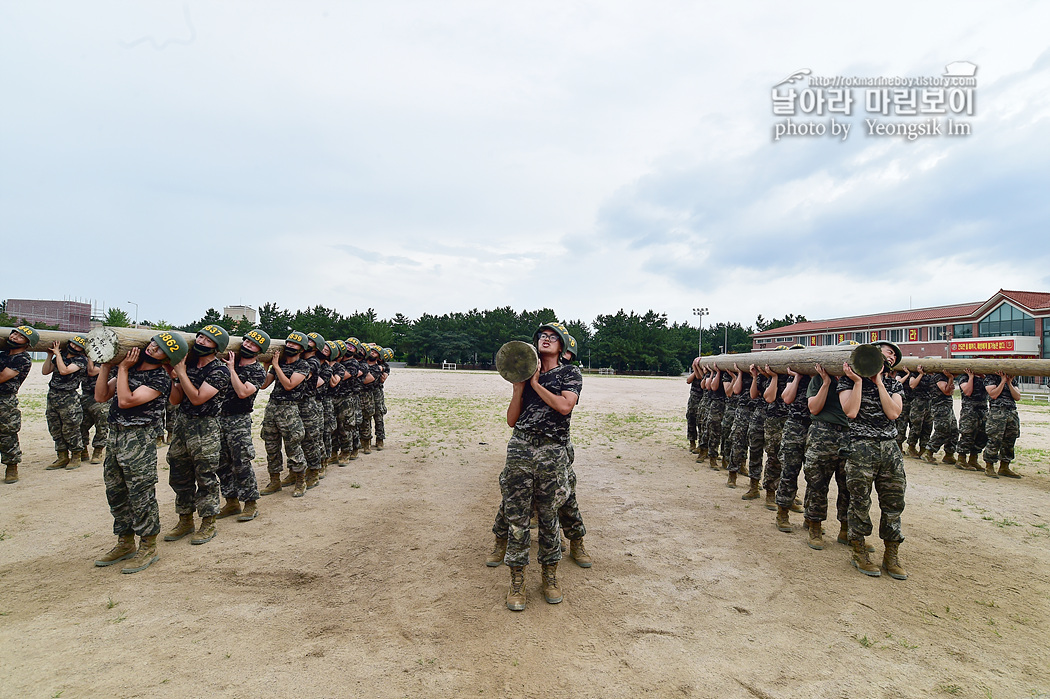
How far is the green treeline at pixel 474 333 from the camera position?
76.7m

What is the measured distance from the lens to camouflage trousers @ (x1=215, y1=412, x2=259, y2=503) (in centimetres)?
648

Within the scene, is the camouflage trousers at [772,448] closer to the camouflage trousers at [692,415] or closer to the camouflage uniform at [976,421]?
the camouflage trousers at [692,415]

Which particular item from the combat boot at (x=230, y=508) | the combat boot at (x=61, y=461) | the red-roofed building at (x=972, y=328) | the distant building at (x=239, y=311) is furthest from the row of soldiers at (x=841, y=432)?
the distant building at (x=239, y=311)

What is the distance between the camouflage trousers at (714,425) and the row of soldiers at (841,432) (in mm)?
23

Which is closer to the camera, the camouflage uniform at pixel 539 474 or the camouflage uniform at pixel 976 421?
the camouflage uniform at pixel 539 474

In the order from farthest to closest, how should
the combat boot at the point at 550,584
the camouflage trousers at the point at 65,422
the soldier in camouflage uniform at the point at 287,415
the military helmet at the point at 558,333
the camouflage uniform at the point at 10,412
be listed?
the camouflage trousers at the point at 65,422
the camouflage uniform at the point at 10,412
the soldier in camouflage uniform at the point at 287,415
the military helmet at the point at 558,333
the combat boot at the point at 550,584

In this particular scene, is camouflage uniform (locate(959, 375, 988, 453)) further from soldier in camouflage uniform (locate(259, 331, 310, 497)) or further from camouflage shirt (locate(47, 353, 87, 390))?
→ camouflage shirt (locate(47, 353, 87, 390))

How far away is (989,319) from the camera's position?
43.2 m

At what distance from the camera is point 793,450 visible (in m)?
6.70

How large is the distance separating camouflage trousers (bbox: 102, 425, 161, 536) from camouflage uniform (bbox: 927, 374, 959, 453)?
1529 cm

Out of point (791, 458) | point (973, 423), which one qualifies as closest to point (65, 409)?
point (791, 458)

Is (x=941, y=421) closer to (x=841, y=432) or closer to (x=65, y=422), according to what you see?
(x=841, y=432)

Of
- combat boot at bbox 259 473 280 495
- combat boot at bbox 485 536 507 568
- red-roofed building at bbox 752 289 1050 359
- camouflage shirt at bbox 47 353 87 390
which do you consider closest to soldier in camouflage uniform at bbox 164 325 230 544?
combat boot at bbox 259 473 280 495

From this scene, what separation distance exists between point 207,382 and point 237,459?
134 cm
